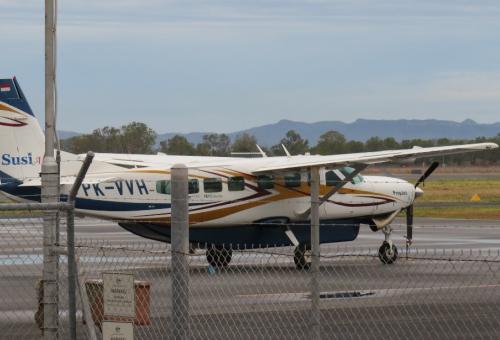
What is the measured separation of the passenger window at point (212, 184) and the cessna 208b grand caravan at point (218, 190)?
0.02 metres

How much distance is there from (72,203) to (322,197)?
471 inches

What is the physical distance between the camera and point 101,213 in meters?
20.0

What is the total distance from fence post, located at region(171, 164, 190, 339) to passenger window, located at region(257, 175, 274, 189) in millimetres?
12453

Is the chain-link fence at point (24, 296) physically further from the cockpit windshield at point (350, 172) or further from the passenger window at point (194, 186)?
the cockpit windshield at point (350, 172)

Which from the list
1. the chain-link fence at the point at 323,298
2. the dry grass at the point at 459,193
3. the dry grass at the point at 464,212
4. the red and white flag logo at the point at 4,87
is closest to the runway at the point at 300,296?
the chain-link fence at the point at 323,298

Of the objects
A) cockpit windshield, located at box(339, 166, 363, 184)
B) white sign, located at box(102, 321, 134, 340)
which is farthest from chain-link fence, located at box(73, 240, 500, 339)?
cockpit windshield, located at box(339, 166, 363, 184)

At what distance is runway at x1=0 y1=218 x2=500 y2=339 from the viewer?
1221cm

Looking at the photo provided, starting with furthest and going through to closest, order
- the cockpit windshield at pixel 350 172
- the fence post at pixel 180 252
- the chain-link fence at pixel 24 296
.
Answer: the cockpit windshield at pixel 350 172 < the chain-link fence at pixel 24 296 < the fence post at pixel 180 252

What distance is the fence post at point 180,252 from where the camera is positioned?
8141mm

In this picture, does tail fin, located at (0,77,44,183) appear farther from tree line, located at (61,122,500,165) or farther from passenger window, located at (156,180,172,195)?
tree line, located at (61,122,500,165)

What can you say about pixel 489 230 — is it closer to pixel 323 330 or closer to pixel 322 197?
pixel 322 197

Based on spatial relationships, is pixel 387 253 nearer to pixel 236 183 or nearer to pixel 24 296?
pixel 236 183

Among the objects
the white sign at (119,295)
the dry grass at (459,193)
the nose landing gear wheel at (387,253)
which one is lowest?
the dry grass at (459,193)

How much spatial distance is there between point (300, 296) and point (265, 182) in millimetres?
5888
